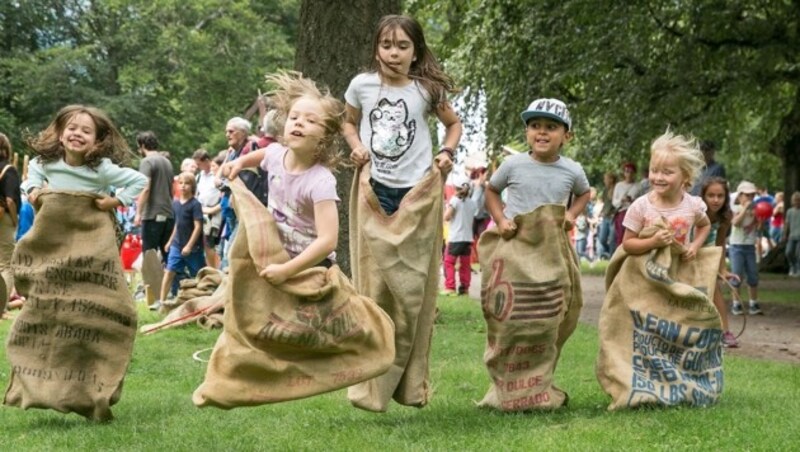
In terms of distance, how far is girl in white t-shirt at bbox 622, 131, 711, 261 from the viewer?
767 centimetres

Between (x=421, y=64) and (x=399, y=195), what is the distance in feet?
2.52

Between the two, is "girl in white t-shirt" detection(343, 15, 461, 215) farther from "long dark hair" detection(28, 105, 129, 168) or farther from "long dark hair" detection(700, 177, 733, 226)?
"long dark hair" detection(700, 177, 733, 226)

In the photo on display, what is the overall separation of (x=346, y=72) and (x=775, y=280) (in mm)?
15016

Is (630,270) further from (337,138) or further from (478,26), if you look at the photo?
(478,26)

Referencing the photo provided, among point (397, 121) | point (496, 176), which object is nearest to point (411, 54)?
point (397, 121)

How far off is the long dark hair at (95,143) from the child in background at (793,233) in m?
19.4

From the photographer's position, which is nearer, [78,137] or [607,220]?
[78,137]

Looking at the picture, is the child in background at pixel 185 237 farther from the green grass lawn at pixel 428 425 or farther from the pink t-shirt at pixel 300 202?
the pink t-shirt at pixel 300 202

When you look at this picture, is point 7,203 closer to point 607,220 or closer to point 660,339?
point 660,339

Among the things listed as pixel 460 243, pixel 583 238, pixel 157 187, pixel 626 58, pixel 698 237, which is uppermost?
pixel 626 58

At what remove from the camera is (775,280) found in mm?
24609

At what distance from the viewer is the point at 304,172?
21.4 ft

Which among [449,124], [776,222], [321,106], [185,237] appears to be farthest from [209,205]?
[776,222]

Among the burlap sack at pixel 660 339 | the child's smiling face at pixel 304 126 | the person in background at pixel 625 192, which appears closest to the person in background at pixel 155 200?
the person in background at pixel 625 192
